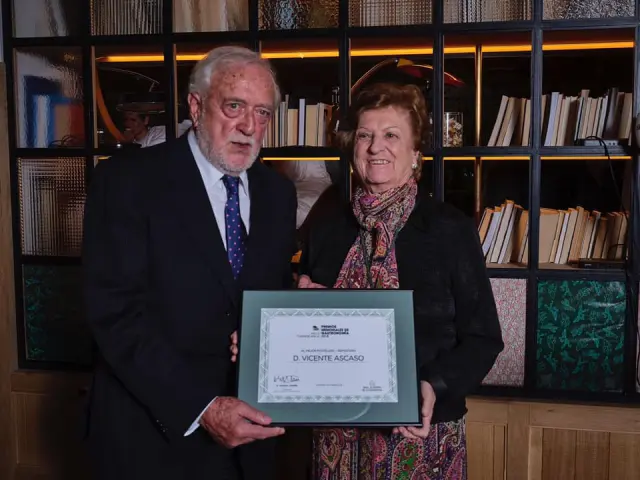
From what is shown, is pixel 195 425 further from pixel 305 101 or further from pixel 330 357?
pixel 305 101

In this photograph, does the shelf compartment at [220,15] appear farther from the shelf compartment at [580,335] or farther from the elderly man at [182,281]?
the shelf compartment at [580,335]

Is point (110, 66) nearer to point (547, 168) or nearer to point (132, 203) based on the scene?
point (132, 203)

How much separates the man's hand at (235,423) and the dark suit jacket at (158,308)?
0.04 meters

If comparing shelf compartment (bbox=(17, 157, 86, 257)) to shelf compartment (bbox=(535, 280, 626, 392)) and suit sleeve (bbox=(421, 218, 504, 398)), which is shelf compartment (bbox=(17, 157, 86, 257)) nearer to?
suit sleeve (bbox=(421, 218, 504, 398))

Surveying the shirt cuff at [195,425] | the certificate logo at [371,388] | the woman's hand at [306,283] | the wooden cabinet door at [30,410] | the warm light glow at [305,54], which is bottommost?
the wooden cabinet door at [30,410]

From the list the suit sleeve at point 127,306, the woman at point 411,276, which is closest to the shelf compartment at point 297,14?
the woman at point 411,276

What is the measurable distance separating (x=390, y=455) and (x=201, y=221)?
0.84 metres

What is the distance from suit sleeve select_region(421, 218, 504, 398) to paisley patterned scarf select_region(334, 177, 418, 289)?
170mm

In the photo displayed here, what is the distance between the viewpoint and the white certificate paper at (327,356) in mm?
1599

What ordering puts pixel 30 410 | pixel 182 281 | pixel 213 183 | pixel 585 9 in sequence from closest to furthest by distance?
pixel 182 281 < pixel 213 183 < pixel 585 9 < pixel 30 410

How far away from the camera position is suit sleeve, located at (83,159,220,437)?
1647 millimetres

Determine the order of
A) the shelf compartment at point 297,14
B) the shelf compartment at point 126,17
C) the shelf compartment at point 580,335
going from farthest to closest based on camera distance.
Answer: the shelf compartment at point 126,17 → the shelf compartment at point 297,14 → the shelf compartment at point 580,335

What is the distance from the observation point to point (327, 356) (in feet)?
5.33

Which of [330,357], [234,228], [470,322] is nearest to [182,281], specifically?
[234,228]
